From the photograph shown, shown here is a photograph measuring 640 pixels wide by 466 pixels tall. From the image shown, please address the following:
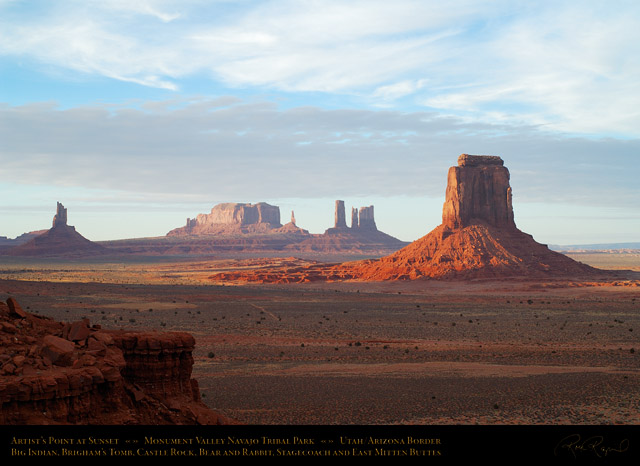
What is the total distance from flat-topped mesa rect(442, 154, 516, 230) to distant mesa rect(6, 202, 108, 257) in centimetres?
12999

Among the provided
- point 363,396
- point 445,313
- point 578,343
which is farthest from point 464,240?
point 363,396

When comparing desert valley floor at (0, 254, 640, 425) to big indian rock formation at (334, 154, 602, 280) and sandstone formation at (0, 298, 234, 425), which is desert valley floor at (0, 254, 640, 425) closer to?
sandstone formation at (0, 298, 234, 425)

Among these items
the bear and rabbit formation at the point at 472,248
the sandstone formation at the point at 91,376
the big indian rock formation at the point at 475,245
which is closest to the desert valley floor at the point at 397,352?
the sandstone formation at the point at 91,376

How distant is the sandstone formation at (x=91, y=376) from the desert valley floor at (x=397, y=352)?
19.6 ft

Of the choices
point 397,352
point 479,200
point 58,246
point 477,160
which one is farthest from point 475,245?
point 58,246

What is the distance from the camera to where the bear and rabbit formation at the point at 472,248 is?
83.3 metres

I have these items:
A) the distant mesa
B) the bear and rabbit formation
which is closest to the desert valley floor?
the bear and rabbit formation

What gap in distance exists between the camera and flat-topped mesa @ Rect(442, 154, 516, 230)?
9162cm

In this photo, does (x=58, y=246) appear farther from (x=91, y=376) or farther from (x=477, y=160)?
(x=91, y=376)

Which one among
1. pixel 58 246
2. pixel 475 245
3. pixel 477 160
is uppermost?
pixel 477 160

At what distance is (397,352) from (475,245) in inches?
2420

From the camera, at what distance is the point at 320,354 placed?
27.4 metres

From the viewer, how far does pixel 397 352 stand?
92.2 feet
